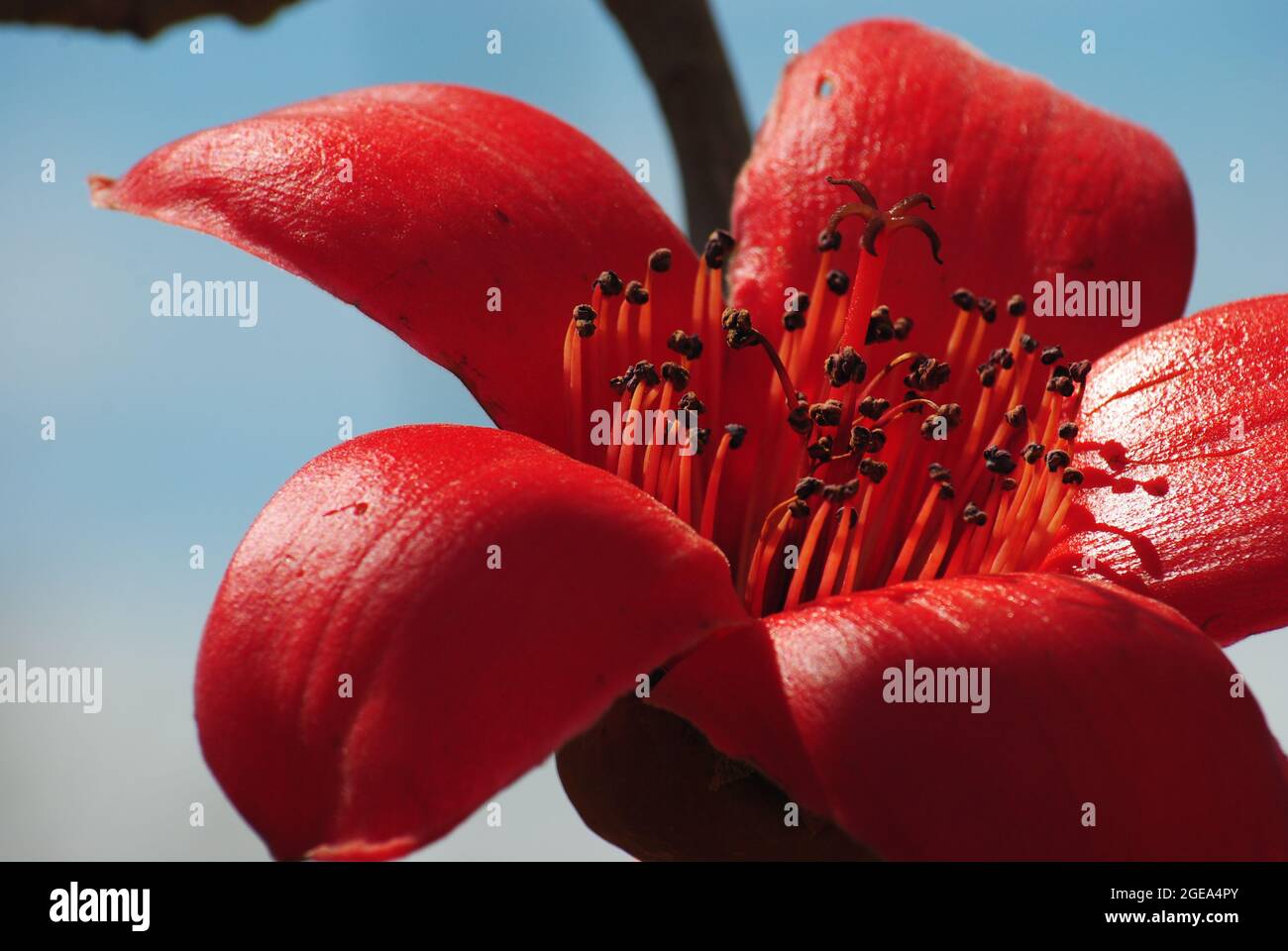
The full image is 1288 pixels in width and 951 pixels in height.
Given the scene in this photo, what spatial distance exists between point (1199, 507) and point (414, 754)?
0.79 meters

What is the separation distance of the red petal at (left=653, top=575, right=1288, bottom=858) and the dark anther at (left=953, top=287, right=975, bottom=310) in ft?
1.49

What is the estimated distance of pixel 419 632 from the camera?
0.90m

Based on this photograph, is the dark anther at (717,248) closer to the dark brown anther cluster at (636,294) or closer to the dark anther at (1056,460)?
the dark brown anther cluster at (636,294)

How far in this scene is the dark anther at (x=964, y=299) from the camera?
4.70 ft

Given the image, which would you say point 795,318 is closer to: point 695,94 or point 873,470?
point 873,470

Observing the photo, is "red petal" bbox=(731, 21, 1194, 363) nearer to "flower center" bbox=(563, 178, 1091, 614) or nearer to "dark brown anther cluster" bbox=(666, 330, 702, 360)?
"flower center" bbox=(563, 178, 1091, 614)

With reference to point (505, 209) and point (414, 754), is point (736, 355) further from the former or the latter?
point (414, 754)

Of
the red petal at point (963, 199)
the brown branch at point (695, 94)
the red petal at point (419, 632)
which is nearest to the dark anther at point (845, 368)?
the red petal at point (963, 199)

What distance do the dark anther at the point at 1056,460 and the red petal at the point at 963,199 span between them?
26 centimetres

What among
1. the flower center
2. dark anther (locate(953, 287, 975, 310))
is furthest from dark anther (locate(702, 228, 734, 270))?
dark anther (locate(953, 287, 975, 310))

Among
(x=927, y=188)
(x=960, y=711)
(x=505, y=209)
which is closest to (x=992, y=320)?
(x=927, y=188)

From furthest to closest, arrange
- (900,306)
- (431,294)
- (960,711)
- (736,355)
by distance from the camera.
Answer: (900,306) < (736,355) < (431,294) < (960,711)

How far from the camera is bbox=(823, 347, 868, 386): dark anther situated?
4.30 ft
